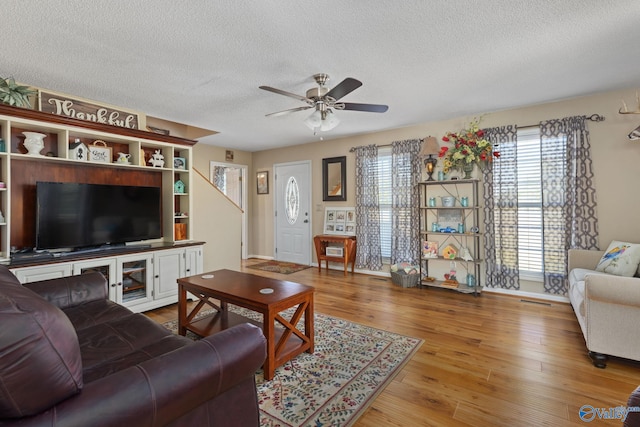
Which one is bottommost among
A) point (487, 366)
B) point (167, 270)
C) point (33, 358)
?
point (487, 366)

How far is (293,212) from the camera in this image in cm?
643

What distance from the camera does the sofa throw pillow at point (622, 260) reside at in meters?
2.83

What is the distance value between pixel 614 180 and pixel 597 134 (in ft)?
1.84

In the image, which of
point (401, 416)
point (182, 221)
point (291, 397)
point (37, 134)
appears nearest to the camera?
point (401, 416)

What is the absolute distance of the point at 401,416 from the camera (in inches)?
68.9

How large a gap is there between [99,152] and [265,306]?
2672 millimetres

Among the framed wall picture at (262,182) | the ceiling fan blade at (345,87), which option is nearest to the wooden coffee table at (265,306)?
the ceiling fan blade at (345,87)

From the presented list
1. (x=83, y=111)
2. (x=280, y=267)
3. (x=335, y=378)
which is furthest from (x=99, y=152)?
(x=280, y=267)

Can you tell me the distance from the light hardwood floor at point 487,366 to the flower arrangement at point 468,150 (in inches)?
72.5

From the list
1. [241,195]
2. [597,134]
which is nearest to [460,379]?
[597,134]

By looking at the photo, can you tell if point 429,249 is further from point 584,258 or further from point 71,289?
point 71,289

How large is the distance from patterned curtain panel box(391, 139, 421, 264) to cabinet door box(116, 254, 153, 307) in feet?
11.5

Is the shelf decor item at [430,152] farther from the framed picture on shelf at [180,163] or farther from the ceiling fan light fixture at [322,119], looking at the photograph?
the framed picture on shelf at [180,163]

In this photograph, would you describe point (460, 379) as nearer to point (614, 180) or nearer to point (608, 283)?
point (608, 283)
